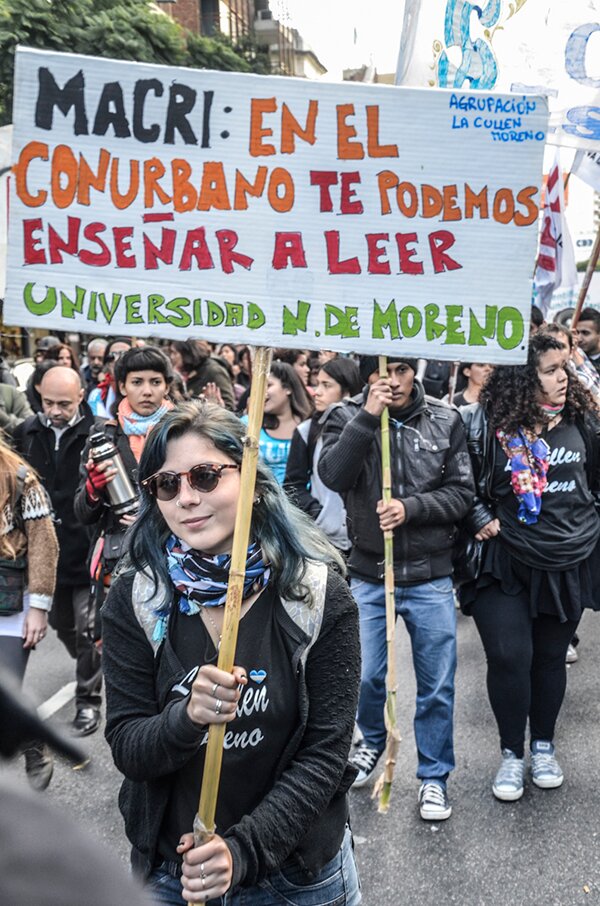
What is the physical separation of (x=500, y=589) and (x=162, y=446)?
85.6 inches

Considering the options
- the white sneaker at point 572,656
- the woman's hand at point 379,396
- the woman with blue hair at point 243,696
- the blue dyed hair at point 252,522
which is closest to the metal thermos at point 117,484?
the woman's hand at point 379,396

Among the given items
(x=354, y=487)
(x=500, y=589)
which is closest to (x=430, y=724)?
(x=500, y=589)

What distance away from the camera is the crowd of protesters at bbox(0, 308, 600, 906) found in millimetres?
2057

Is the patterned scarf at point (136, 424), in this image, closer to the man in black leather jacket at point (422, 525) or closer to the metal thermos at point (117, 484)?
the metal thermos at point (117, 484)

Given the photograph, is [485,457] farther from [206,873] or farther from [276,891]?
[206,873]

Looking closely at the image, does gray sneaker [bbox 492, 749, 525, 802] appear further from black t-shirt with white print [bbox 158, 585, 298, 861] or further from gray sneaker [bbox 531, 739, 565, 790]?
black t-shirt with white print [bbox 158, 585, 298, 861]

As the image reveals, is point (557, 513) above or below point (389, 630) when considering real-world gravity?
above

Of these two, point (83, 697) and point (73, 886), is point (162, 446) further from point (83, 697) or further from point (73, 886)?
point (83, 697)

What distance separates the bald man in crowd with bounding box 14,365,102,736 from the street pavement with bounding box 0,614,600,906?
0.27 meters

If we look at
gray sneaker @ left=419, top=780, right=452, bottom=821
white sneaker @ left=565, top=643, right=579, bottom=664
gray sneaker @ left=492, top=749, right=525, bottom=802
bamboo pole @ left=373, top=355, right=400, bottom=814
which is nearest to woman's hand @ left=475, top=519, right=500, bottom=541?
bamboo pole @ left=373, top=355, right=400, bottom=814

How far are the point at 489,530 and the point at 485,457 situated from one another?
31 centimetres

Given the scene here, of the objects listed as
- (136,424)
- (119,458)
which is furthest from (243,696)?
(136,424)

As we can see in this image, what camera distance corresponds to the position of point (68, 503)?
5.16 m

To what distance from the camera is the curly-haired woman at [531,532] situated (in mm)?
3924
